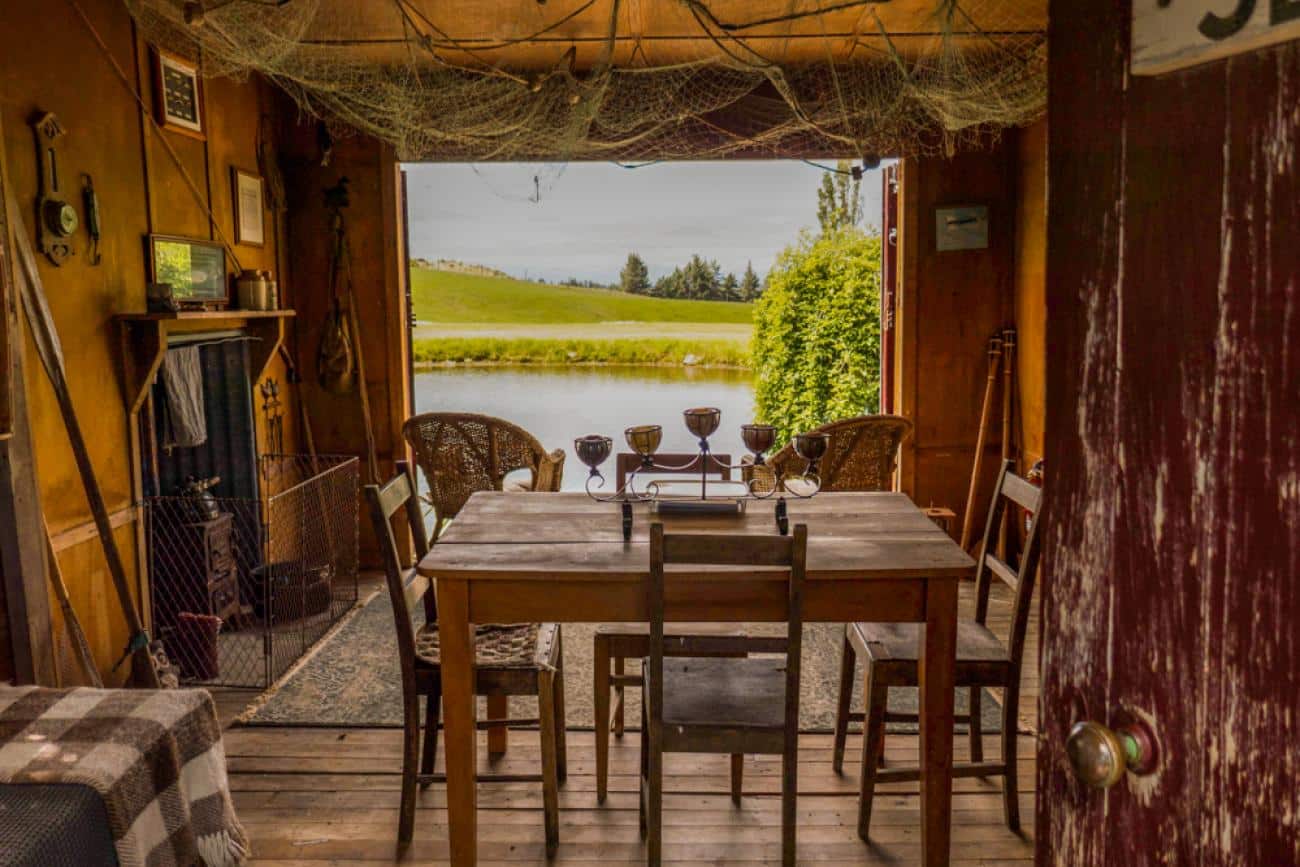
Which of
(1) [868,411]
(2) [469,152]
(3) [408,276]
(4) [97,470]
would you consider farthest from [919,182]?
Answer: (4) [97,470]

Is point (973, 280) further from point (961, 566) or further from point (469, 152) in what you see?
point (961, 566)

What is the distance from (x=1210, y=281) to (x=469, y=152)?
457 centimetres

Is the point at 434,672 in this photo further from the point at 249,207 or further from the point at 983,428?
the point at 983,428

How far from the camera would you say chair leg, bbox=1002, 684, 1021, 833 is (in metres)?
2.63

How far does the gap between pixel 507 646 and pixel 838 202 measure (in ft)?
14.3

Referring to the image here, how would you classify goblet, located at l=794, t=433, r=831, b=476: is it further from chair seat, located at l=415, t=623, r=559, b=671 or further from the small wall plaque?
the small wall plaque

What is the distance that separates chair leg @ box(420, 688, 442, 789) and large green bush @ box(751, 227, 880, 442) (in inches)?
135

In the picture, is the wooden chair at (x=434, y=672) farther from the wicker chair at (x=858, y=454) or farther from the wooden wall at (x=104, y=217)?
the wicker chair at (x=858, y=454)

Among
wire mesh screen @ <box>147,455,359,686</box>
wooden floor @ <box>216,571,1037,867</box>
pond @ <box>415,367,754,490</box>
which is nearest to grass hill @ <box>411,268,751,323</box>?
pond @ <box>415,367,754,490</box>

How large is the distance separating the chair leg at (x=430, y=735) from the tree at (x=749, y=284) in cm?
430

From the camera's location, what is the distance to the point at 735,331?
6.65m

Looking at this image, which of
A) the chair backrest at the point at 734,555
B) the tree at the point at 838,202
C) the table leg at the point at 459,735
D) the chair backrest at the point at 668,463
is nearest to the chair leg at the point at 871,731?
the chair backrest at the point at 734,555

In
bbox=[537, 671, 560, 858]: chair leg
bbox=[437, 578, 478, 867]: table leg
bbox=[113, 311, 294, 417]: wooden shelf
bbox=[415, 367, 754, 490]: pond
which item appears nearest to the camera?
bbox=[437, 578, 478, 867]: table leg

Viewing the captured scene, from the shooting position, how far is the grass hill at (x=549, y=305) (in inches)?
258
